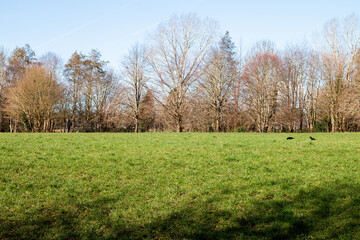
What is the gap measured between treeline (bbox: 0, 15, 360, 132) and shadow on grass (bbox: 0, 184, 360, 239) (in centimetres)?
3435

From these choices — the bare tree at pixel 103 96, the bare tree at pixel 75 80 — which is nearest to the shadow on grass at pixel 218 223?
the bare tree at pixel 103 96

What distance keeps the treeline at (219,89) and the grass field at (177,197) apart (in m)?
30.8

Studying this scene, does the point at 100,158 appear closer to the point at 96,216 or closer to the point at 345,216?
the point at 96,216

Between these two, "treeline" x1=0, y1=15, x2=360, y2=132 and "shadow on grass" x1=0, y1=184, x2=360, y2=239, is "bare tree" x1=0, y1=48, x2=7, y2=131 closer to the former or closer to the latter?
"treeline" x1=0, y1=15, x2=360, y2=132

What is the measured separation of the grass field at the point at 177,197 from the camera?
4.71 m

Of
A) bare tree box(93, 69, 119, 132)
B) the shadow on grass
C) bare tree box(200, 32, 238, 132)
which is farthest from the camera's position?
bare tree box(93, 69, 119, 132)

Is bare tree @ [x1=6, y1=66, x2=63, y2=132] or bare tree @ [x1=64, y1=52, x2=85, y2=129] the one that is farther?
bare tree @ [x1=64, y1=52, x2=85, y2=129]

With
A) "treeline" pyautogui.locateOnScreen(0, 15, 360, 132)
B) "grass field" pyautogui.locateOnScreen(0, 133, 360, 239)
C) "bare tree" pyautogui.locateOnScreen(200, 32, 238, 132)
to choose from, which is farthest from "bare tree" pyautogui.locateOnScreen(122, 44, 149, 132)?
"grass field" pyautogui.locateOnScreen(0, 133, 360, 239)

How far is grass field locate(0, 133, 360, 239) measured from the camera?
4.71 m

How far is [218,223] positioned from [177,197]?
1.64 meters

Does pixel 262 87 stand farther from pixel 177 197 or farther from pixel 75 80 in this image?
pixel 177 197

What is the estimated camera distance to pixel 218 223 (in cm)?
500

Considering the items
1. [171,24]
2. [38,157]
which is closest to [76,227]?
[38,157]

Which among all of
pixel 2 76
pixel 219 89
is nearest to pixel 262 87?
pixel 219 89
